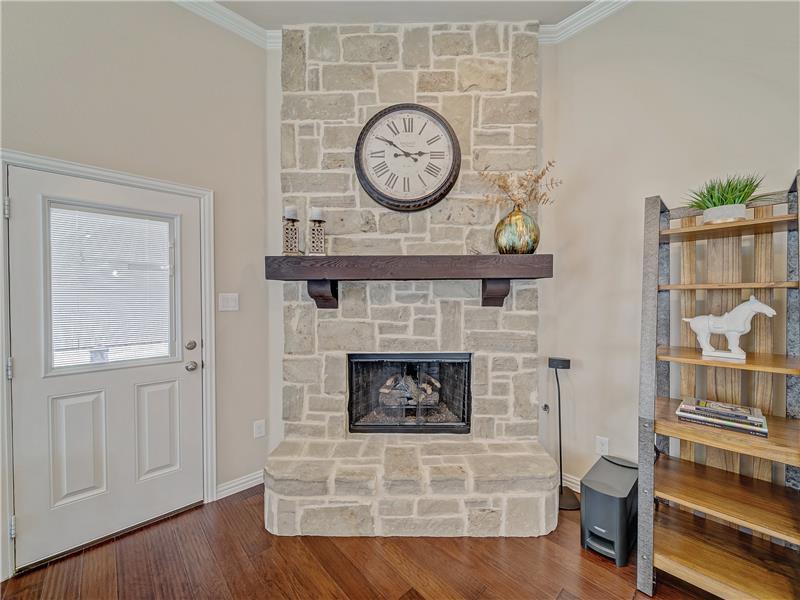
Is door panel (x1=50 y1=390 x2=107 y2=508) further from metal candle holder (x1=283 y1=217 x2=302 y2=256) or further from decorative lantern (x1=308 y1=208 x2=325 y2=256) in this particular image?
decorative lantern (x1=308 y1=208 x2=325 y2=256)

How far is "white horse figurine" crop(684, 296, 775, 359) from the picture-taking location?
1.45 m

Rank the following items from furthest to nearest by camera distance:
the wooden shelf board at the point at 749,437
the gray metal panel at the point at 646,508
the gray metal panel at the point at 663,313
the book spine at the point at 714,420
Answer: the gray metal panel at the point at 663,313
the gray metal panel at the point at 646,508
the book spine at the point at 714,420
the wooden shelf board at the point at 749,437

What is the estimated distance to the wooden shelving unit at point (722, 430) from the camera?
1.39 metres

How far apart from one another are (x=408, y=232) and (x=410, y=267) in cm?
39

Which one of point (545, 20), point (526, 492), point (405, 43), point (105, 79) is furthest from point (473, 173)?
point (105, 79)

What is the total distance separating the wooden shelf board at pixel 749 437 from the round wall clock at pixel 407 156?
1692 mm

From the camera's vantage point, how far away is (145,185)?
196cm

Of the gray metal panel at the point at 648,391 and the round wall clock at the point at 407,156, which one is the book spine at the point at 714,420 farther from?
the round wall clock at the point at 407,156

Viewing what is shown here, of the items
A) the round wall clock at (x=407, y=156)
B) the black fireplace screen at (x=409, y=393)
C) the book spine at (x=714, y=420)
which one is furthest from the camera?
the black fireplace screen at (x=409, y=393)

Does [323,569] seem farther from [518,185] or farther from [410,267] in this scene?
[518,185]

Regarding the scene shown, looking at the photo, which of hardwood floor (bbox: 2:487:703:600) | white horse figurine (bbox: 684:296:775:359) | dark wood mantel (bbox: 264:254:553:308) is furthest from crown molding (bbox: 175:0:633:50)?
hardwood floor (bbox: 2:487:703:600)

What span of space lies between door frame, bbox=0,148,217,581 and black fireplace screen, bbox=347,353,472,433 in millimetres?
902

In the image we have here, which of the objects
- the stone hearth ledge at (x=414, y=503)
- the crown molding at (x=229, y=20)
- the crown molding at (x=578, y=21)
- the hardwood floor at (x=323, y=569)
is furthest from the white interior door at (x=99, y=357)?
the crown molding at (x=578, y=21)

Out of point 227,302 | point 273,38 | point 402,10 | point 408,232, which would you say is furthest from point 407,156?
point 227,302
